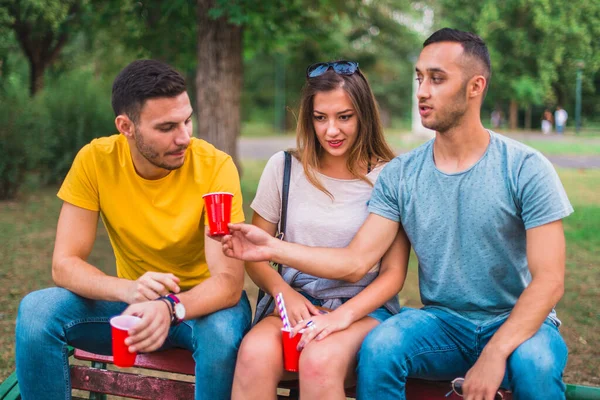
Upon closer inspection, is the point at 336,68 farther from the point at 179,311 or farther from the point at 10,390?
the point at 10,390

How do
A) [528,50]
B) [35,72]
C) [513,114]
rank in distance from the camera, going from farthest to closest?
[513,114] → [528,50] → [35,72]

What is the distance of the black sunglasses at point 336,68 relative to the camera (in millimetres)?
3150

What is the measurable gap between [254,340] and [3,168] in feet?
33.1

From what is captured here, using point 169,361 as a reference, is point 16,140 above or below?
above

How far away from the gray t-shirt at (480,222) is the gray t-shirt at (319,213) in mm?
293

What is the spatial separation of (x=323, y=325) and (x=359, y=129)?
1.00m

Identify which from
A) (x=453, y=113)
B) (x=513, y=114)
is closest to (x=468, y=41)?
(x=453, y=113)

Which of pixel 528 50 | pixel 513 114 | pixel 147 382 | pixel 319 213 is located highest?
pixel 528 50

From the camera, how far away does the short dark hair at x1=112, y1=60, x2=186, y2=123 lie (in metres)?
2.98

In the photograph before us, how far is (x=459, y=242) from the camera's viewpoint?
2.74 meters

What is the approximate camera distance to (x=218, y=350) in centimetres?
267

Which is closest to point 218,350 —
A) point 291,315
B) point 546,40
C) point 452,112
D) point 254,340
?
point 254,340

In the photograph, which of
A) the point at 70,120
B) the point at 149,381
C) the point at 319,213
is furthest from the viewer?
the point at 70,120

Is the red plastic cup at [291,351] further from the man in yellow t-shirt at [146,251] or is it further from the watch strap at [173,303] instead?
the watch strap at [173,303]
